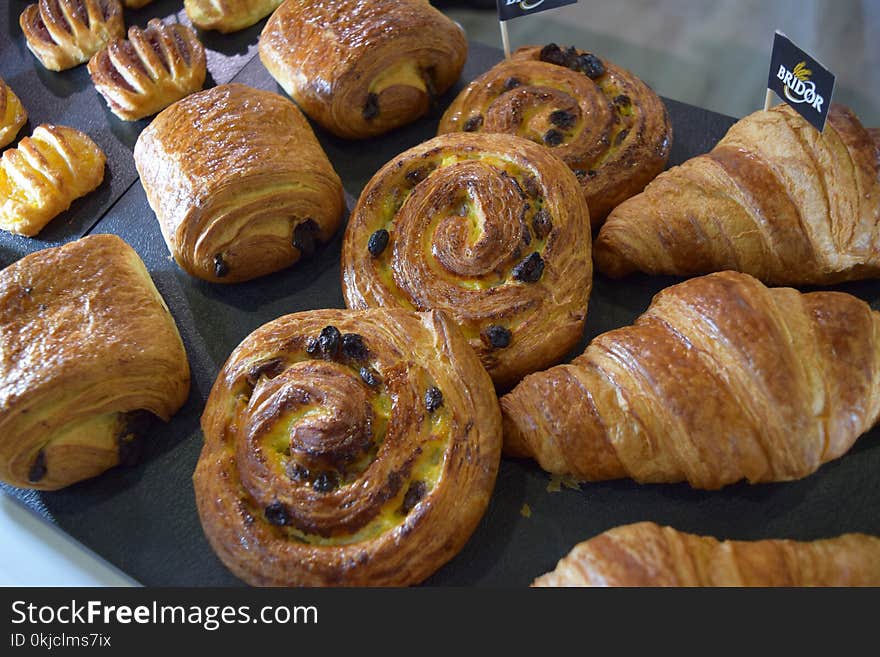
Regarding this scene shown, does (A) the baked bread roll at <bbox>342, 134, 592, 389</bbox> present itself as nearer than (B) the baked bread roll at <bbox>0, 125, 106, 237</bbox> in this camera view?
Yes

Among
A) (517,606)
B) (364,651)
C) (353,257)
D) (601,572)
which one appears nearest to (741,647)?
(601,572)

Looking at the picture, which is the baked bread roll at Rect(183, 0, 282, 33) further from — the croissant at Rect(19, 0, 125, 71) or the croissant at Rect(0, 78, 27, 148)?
the croissant at Rect(0, 78, 27, 148)

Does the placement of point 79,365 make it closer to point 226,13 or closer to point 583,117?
point 583,117

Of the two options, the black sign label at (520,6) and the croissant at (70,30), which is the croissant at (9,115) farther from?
the black sign label at (520,6)

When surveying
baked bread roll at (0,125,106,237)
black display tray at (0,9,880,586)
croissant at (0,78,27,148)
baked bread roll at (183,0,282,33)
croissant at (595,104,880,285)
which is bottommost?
black display tray at (0,9,880,586)

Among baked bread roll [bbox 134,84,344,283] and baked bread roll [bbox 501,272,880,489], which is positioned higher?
baked bread roll [bbox 134,84,344,283]

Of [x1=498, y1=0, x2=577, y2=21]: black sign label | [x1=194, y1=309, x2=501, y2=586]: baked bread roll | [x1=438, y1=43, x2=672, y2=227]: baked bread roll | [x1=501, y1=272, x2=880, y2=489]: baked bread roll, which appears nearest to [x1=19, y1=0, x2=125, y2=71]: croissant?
[x1=438, y1=43, x2=672, y2=227]: baked bread roll
